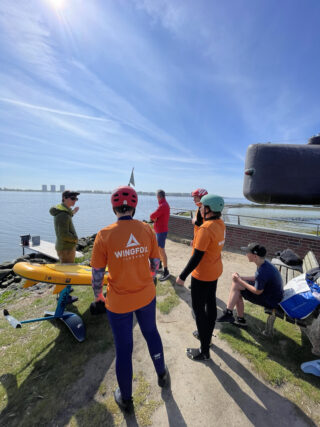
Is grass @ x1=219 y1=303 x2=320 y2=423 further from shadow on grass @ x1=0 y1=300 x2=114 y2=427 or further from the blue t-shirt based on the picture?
shadow on grass @ x1=0 y1=300 x2=114 y2=427

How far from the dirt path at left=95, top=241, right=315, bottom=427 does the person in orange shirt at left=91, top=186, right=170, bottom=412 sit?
1.66ft

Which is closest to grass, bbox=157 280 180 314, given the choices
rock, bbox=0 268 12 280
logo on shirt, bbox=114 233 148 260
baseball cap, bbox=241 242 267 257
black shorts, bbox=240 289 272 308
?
black shorts, bbox=240 289 272 308

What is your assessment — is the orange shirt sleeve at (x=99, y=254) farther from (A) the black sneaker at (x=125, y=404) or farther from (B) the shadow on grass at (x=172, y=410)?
(B) the shadow on grass at (x=172, y=410)

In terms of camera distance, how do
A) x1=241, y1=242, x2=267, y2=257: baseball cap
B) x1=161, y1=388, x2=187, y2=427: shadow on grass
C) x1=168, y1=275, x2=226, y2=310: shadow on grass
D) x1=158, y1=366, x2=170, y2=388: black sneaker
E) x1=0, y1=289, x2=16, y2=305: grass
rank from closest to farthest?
1. x1=161, y1=388, x2=187, y2=427: shadow on grass
2. x1=158, y1=366, x2=170, y2=388: black sneaker
3. x1=241, y1=242, x2=267, y2=257: baseball cap
4. x1=168, y1=275, x2=226, y2=310: shadow on grass
5. x1=0, y1=289, x2=16, y2=305: grass

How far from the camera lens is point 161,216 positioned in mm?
4789

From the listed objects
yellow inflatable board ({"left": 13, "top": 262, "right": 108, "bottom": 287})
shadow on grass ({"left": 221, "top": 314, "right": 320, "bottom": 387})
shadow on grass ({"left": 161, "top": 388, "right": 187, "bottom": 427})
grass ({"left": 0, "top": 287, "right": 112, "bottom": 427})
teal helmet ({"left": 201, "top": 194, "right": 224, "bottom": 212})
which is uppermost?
teal helmet ({"left": 201, "top": 194, "right": 224, "bottom": 212})

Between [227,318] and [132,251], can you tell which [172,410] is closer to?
[227,318]

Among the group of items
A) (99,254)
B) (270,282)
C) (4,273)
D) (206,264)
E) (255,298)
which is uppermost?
(99,254)

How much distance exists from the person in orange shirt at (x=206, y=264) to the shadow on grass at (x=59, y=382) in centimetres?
141

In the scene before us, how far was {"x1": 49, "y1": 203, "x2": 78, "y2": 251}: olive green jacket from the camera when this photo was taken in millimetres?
3682

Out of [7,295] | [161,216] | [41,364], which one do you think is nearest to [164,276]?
[161,216]

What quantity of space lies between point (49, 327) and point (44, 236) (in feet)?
53.5

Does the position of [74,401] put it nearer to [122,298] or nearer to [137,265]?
[122,298]

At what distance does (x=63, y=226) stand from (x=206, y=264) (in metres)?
2.90
